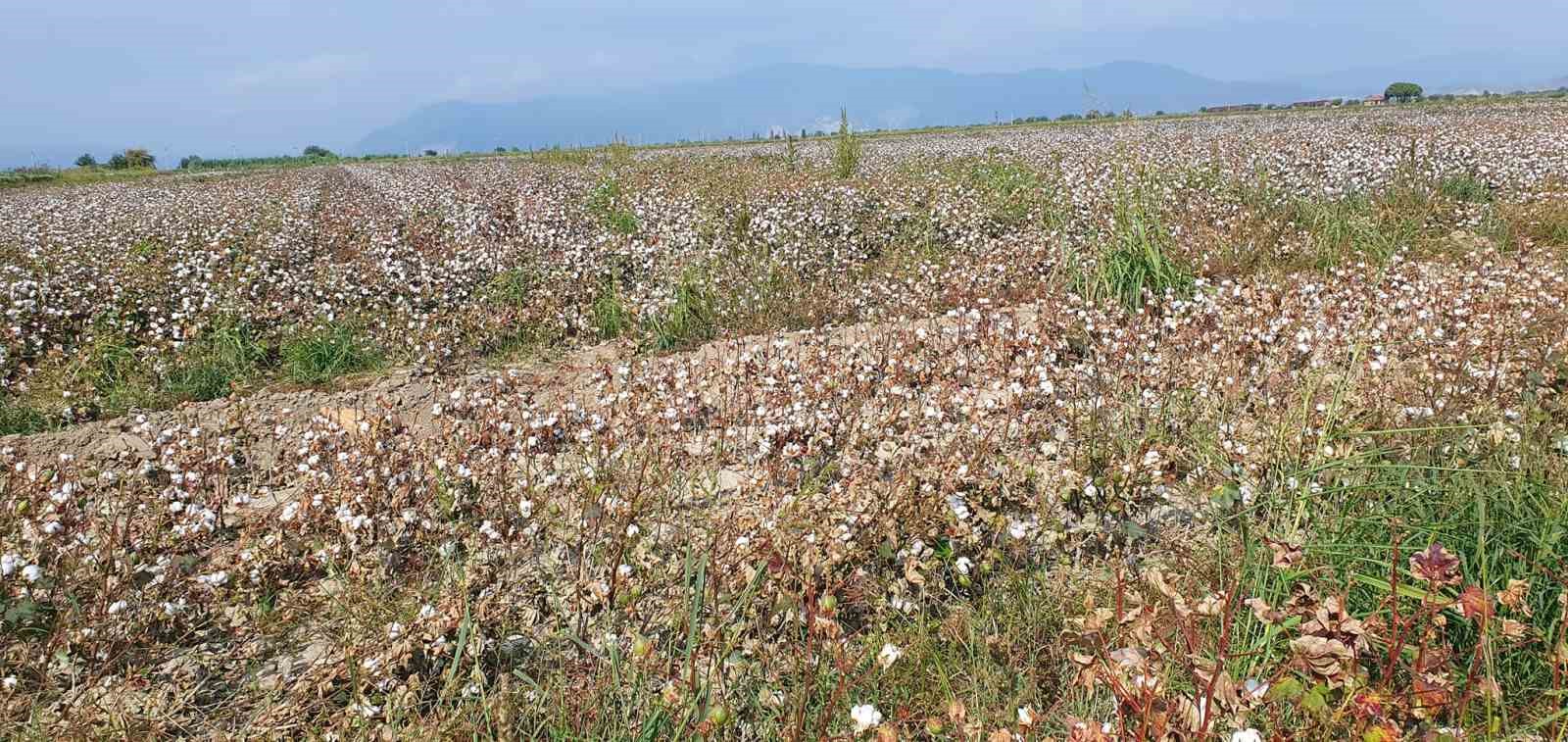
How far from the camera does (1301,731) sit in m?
2.06

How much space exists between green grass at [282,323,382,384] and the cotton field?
5cm

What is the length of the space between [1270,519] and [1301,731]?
1544mm

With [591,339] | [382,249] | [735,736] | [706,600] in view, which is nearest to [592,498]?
[706,600]

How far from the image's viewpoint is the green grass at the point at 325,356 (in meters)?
7.14

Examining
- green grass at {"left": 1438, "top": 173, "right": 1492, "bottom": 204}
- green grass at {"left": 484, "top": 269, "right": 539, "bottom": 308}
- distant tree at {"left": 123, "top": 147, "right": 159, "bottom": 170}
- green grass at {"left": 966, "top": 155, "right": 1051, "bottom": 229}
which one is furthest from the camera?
distant tree at {"left": 123, "top": 147, "right": 159, "bottom": 170}

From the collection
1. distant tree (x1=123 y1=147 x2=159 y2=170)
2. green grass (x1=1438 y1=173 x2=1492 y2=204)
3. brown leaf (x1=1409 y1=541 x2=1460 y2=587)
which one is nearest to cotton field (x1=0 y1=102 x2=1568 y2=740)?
brown leaf (x1=1409 y1=541 x2=1460 y2=587)

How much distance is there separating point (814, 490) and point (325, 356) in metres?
5.61

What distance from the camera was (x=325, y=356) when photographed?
7.36m

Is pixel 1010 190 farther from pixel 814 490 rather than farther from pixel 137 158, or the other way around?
pixel 137 158

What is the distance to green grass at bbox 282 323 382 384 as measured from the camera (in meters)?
7.14

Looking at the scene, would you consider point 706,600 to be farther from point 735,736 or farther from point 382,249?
point 382,249

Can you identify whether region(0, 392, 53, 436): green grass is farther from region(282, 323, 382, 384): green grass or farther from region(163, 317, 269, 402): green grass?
region(282, 323, 382, 384): green grass

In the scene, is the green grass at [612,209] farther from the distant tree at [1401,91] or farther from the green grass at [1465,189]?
the distant tree at [1401,91]

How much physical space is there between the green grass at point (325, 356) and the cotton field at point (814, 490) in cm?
5
